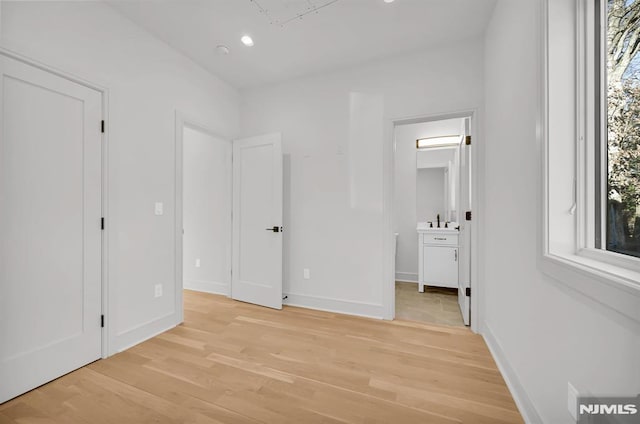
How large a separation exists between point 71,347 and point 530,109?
3263 mm

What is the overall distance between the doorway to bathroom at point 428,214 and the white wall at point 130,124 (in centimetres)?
254

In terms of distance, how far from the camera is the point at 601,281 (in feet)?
2.74

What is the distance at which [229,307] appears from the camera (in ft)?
10.3

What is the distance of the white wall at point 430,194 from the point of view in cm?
443

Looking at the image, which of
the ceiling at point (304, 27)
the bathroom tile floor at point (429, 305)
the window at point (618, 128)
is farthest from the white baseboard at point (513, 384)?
the ceiling at point (304, 27)

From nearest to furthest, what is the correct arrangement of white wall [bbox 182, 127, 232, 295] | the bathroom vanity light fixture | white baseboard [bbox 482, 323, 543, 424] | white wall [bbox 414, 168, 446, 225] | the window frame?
the window frame
white baseboard [bbox 482, 323, 543, 424]
white wall [bbox 182, 127, 232, 295]
the bathroom vanity light fixture
white wall [bbox 414, 168, 446, 225]

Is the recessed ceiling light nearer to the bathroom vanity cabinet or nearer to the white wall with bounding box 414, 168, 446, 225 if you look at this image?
the bathroom vanity cabinet

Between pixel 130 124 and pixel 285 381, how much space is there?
7.67 ft

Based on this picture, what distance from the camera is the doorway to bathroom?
3.60m

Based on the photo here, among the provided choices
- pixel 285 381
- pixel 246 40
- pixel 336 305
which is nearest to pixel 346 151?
pixel 246 40

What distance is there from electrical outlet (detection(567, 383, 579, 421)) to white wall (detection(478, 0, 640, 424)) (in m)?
0.03

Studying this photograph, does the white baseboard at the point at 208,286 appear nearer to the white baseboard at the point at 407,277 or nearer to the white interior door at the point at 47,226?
the white interior door at the point at 47,226

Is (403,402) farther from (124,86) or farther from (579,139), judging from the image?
(124,86)

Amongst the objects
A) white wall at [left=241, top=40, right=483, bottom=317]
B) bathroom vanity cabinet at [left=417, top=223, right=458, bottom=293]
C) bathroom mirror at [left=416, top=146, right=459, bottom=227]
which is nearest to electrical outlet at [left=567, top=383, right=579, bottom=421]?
white wall at [left=241, top=40, right=483, bottom=317]
